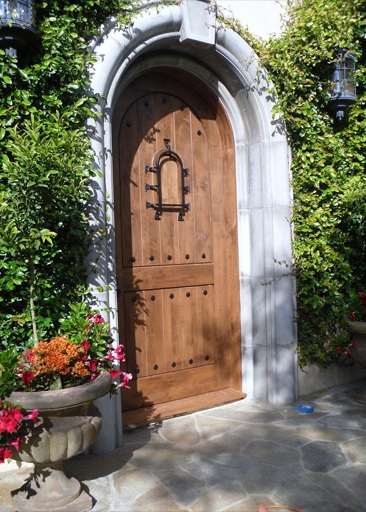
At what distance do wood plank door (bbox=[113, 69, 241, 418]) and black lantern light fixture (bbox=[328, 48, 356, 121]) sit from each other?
0.99 m

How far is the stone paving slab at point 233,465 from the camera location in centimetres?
264

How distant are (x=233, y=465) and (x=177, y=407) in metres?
1.01

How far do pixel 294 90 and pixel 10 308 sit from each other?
2.87 metres

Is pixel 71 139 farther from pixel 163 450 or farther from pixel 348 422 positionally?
pixel 348 422

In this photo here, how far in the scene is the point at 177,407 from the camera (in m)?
4.00

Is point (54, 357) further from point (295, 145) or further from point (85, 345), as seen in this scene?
point (295, 145)

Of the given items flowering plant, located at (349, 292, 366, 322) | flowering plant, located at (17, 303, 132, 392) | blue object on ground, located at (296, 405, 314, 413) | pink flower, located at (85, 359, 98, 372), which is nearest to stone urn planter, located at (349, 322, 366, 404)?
flowering plant, located at (349, 292, 366, 322)

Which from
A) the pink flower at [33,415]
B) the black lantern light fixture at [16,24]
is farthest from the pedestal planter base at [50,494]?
the black lantern light fixture at [16,24]

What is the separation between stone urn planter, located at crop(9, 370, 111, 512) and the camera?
2.34 m

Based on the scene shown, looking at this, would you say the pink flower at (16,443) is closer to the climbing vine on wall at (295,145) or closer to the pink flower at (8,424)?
the pink flower at (8,424)

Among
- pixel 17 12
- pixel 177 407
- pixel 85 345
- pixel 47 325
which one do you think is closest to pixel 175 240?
pixel 177 407

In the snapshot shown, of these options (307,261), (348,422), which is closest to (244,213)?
(307,261)

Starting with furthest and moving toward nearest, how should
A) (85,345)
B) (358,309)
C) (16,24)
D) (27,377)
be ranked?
(358,309), (16,24), (85,345), (27,377)

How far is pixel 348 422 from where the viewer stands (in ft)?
12.3
